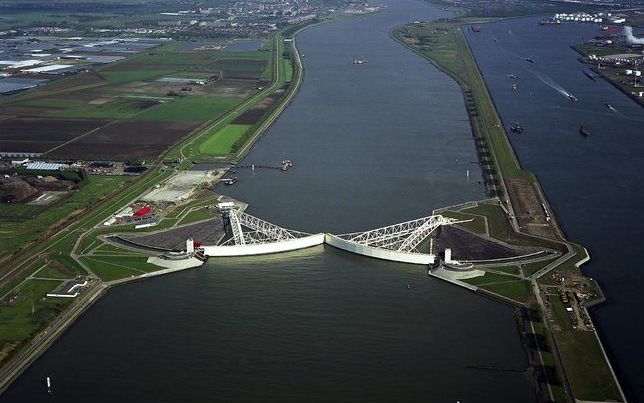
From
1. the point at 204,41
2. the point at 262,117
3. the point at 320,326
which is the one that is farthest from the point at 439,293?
the point at 204,41

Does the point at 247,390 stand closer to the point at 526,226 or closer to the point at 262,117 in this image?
the point at 526,226

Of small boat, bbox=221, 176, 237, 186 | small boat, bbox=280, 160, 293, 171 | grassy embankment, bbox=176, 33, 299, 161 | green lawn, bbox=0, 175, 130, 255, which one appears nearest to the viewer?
green lawn, bbox=0, 175, 130, 255

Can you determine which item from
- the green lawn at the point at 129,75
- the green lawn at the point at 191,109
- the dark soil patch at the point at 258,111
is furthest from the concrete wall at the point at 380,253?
the green lawn at the point at 129,75

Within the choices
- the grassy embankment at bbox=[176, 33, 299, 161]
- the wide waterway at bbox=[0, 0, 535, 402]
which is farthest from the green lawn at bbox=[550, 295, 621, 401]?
the grassy embankment at bbox=[176, 33, 299, 161]

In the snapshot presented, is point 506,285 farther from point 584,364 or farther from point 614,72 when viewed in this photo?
point 614,72

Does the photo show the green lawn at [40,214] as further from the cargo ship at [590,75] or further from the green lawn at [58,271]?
the cargo ship at [590,75]

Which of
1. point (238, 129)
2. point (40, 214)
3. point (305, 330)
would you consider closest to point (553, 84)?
point (238, 129)

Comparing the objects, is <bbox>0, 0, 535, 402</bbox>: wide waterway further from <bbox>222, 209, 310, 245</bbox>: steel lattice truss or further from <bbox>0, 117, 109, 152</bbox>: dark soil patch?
<bbox>0, 117, 109, 152</bbox>: dark soil patch
